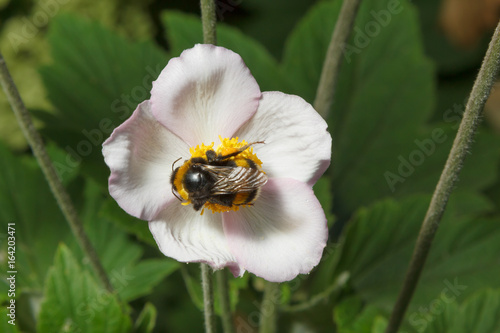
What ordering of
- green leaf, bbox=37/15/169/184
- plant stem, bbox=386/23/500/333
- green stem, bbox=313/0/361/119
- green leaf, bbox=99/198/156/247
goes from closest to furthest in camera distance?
plant stem, bbox=386/23/500/333, green stem, bbox=313/0/361/119, green leaf, bbox=99/198/156/247, green leaf, bbox=37/15/169/184

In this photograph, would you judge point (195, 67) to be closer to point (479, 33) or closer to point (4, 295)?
point (4, 295)

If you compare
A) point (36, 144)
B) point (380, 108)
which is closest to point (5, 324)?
point (36, 144)

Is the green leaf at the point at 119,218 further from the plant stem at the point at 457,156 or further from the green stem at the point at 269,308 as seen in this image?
the plant stem at the point at 457,156

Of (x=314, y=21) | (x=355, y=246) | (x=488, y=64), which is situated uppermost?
(x=488, y=64)

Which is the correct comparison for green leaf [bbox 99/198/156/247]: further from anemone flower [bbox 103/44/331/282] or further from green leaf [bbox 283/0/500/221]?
green leaf [bbox 283/0/500/221]

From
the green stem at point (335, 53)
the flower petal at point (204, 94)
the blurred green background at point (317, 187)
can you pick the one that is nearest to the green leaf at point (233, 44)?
the blurred green background at point (317, 187)

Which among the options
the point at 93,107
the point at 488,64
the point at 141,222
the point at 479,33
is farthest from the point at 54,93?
the point at 479,33

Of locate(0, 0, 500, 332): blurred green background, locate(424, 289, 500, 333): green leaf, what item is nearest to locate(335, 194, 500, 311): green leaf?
locate(0, 0, 500, 332): blurred green background
